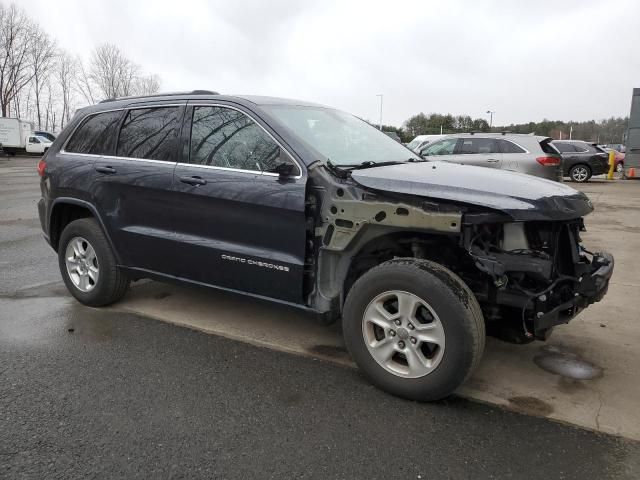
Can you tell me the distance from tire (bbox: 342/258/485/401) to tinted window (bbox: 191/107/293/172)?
1065 mm

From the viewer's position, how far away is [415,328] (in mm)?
3066

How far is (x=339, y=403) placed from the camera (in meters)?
3.08

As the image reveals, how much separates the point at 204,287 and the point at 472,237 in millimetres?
2078

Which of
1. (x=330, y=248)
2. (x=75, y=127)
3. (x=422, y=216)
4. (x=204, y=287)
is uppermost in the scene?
(x=75, y=127)

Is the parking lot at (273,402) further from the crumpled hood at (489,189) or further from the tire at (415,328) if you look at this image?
the crumpled hood at (489,189)

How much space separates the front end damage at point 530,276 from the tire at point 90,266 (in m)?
3.05

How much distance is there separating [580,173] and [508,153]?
992 cm

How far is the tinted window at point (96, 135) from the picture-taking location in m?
4.57

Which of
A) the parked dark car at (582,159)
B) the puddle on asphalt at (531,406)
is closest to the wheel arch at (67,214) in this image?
the puddle on asphalt at (531,406)

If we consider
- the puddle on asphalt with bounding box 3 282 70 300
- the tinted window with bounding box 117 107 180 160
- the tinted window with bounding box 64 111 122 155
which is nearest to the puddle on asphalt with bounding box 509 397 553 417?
the tinted window with bounding box 117 107 180 160

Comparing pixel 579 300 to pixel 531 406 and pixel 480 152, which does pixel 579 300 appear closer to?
pixel 531 406

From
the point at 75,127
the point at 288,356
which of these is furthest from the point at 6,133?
the point at 288,356

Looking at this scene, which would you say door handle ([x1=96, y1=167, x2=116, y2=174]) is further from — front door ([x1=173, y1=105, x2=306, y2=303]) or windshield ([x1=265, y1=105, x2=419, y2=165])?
windshield ([x1=265, y1=105, x2=419, y2=165])

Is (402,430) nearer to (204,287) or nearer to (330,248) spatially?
(330,248)
